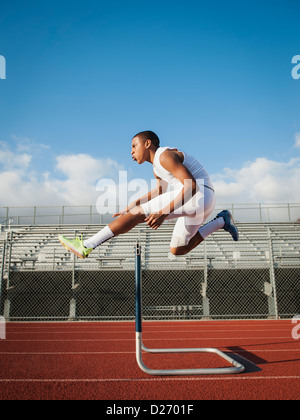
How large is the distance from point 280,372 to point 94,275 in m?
6.94

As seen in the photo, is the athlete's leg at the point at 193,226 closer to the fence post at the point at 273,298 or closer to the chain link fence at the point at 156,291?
the fence post at the point at 273,298

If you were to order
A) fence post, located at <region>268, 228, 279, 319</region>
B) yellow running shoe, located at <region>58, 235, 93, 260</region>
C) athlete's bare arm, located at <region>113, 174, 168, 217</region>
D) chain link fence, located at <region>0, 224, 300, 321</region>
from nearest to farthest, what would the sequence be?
yellow running shoe, located at <region>58, 235, 93, 260</region>
athlete's bare arm, located at <region>113, 174, 168, 217</region>
fence post, located at <region>268, 228, 279, 319</region>
chain link fence, located at <region>0, 224, 300, 321</region>

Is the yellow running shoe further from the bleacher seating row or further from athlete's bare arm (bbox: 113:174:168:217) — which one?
the bleacher seating row

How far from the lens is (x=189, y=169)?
106 inches

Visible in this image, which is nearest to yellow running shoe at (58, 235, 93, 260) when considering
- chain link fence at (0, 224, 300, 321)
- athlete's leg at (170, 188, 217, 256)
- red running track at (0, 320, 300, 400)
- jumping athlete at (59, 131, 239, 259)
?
jumping athlete at (59, 131, 239, 259)

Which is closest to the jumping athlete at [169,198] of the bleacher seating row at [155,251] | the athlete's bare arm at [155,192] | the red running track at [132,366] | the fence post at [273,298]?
the athlete's bare arm at [155,192]

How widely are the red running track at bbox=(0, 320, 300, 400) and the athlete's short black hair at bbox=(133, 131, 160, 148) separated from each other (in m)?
1.99

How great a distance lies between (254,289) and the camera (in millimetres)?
9289

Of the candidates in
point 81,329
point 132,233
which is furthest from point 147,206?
point 132,233

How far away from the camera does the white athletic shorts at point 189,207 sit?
2555 millimetres

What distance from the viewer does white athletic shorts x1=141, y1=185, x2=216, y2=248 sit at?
2555 millimetres

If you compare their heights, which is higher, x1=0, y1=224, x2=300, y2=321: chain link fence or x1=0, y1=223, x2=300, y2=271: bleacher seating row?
x1=0, y1=223, x2=300, y2=271: bleacher seating row

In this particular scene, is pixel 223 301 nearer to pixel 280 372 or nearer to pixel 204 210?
pixel 280 372

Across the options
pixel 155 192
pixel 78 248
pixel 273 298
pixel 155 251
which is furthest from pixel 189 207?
pixel 155 251
